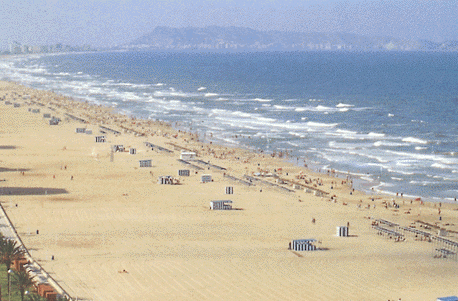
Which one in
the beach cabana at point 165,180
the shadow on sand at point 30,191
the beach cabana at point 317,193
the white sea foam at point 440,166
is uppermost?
the white sea foam at point 440,166

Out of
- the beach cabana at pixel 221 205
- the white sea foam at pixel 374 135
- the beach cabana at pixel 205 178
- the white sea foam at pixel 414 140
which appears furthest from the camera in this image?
the white sea foam at pixel 374 135

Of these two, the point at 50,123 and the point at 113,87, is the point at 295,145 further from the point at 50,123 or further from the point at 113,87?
the point at 113,87

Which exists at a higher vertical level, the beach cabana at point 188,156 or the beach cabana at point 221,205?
the beach cabana at point 188,156

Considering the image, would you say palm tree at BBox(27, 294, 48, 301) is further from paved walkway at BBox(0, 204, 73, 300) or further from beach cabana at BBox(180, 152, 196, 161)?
beach cabana at BBox(180, 152, 196, 161)

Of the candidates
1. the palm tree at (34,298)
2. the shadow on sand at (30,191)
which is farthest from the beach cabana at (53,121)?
the palm tree at (34,298)

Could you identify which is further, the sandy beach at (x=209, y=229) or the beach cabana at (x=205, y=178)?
the beach cabana at (x=205, y=178)

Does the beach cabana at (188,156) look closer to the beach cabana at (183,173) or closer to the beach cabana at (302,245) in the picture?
the beach cabana at (183,173)

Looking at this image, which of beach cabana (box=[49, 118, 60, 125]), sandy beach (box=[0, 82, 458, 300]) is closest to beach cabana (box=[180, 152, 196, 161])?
sandy beach (box=[0, 82, 458, 300])
